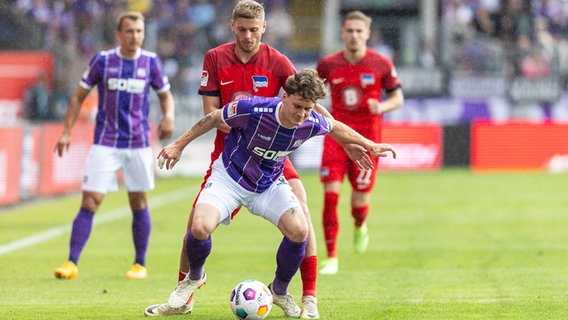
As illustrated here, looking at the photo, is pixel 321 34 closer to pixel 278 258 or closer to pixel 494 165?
pixel 494 165

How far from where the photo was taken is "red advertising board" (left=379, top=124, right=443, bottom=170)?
26609 mm

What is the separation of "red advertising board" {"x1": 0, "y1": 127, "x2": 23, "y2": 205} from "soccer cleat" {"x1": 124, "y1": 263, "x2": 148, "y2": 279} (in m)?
7.12

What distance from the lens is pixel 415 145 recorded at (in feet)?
88.8

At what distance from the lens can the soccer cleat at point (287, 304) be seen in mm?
7914

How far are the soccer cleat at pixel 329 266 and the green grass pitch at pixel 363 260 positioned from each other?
4.3 inches

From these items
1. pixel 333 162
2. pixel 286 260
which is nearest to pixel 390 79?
pixel 333 162

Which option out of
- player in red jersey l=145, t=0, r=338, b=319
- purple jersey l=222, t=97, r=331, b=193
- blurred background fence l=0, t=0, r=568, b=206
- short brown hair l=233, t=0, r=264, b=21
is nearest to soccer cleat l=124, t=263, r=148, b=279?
player in red jersey l=145, t=0, r=338, b=319

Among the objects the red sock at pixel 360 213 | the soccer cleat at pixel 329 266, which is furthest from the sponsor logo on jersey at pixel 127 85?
the red sock at pixel 360 213

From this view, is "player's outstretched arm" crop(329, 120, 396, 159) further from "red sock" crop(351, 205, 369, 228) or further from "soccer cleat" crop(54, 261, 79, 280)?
"red sock" crop(351, 205, 369, 228)

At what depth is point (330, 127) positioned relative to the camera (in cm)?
764

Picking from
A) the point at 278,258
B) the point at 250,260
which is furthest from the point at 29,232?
the point at 278,258

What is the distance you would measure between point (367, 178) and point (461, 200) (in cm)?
795

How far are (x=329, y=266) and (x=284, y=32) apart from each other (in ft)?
69.3

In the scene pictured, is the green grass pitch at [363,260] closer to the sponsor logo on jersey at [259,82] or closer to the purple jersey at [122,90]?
the purple jersey at [122,90]
